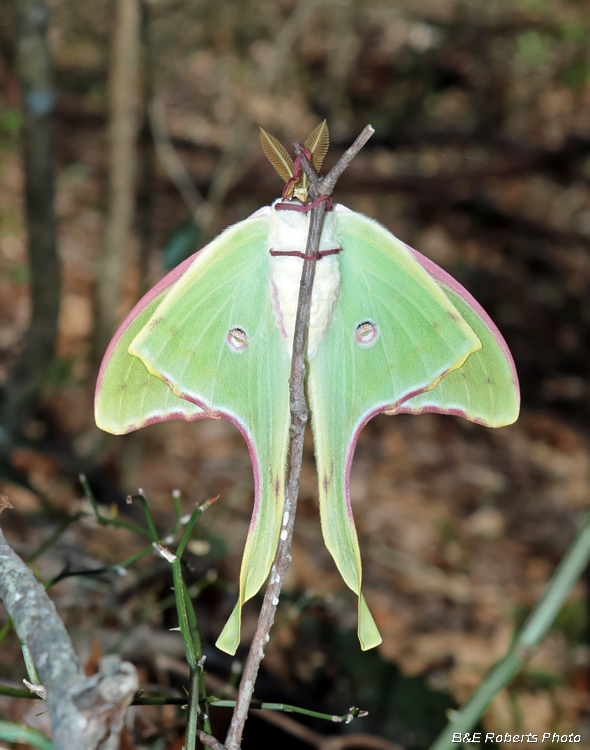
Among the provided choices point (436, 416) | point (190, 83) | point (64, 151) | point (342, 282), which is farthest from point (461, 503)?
point (190, 83)

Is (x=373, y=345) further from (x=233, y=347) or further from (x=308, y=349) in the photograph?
(x=233, y=347)

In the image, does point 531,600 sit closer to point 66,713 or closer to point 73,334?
point 73,334

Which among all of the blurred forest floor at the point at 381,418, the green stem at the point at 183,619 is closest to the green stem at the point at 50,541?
the blurred forest floor at the point at 381,418

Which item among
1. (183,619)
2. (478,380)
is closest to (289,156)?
(478,380)

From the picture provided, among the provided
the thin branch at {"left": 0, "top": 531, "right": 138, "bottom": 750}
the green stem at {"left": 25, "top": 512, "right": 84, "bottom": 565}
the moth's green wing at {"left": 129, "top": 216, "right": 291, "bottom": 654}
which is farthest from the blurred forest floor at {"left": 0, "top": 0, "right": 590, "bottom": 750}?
the thin branch at {"left": 0, "top": 531, "right": 138, "bottom": 750}

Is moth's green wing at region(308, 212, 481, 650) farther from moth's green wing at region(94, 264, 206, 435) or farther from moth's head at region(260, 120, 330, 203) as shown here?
moth's green wing at region(94, 264, 206, 435)

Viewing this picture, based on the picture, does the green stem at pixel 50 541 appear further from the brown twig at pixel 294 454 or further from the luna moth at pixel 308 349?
the brown twig at pixel 294 454
